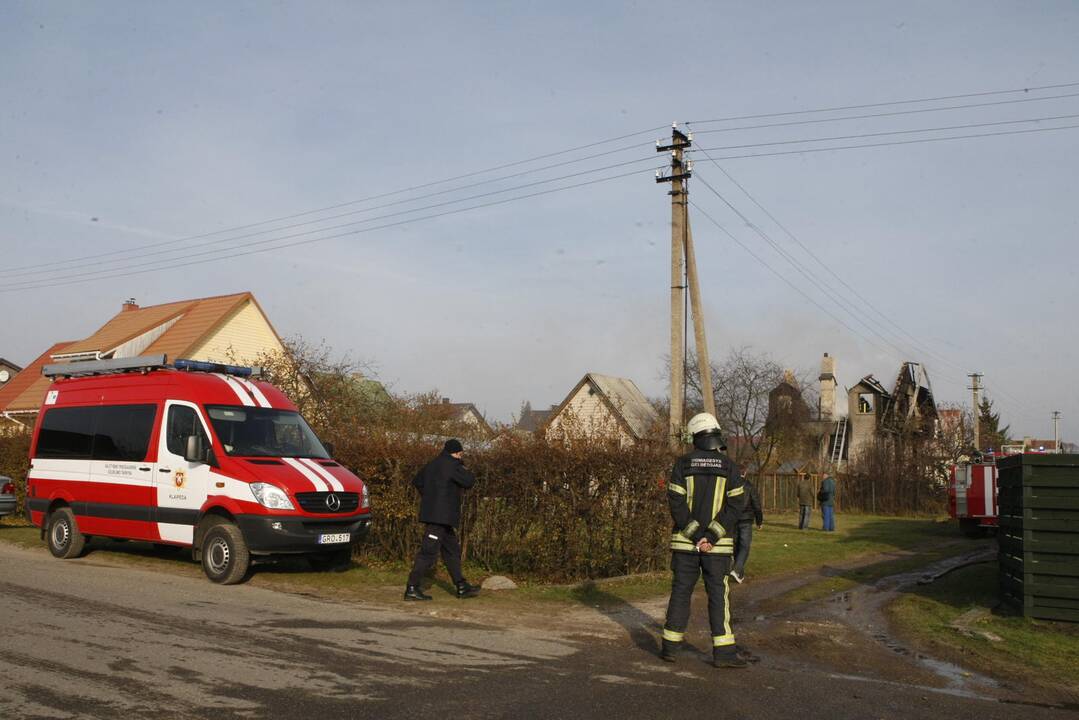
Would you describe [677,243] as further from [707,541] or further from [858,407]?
[858,407]

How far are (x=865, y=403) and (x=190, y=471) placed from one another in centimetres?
5172

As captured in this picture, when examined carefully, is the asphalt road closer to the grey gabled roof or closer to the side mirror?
the side mirror

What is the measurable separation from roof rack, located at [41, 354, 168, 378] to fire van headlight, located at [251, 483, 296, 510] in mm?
2934

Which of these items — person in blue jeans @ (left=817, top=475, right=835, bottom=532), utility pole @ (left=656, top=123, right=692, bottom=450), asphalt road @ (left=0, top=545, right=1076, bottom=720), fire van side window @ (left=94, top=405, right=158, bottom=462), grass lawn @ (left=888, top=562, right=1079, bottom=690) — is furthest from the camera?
person in blue jeans @ (left=817, top=475, right=835, bottom=532)

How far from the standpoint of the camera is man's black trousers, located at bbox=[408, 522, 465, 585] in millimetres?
10250

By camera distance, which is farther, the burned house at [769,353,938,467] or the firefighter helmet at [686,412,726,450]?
the burned house at [769,353,938,467]

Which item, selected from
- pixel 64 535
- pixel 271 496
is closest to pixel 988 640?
pixel 271 496

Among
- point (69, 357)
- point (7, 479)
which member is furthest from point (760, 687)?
point (7, 479)

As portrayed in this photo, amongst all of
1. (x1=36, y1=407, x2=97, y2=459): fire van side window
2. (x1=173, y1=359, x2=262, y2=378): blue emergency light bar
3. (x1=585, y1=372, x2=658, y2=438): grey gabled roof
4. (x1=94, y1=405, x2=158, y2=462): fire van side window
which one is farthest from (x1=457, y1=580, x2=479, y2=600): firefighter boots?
(x1=585, y1=372, x2=658, y2=438): grey gabled roof

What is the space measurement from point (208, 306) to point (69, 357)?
23743 mm

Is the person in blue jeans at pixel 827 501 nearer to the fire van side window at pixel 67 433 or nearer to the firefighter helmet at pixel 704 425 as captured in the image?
the fire van side window at pixel 67 433

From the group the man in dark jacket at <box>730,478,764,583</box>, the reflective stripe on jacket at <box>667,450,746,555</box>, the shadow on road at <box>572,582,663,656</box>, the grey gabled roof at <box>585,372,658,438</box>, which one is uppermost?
the grey gabled roof at <box>585,372,658,438</box>

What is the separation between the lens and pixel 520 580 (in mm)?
11727

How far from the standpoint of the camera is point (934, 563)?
1641cm
